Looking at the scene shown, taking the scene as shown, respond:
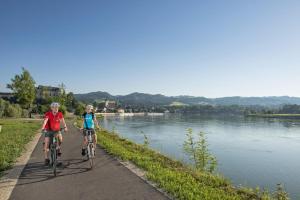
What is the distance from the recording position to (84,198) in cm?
772

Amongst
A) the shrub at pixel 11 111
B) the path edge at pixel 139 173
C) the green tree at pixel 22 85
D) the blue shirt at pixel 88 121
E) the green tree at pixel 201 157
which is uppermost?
the green tree at pixel 22 85

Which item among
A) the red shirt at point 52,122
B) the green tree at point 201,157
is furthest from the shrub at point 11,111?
the red shirt at point 52,122

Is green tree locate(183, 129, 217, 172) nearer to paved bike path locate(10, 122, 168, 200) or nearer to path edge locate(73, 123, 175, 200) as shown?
path edge locate(73, 123, 175, 200)

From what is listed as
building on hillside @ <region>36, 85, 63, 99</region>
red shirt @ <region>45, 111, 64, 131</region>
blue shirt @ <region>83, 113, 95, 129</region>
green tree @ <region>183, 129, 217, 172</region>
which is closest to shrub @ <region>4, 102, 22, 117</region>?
building on hillside @ <region>36, 85, 63, 99</region>

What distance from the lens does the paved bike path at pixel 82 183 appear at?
7.94 m

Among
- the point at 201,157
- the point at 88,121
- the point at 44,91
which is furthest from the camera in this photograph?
the point at 44,91

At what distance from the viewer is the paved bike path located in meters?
7.94

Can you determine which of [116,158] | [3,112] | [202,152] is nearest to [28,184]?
[116,158]

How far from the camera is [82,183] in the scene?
909 cm

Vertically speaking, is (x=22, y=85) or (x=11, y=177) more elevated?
(x=22, y=85)

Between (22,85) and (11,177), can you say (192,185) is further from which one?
(22,85)

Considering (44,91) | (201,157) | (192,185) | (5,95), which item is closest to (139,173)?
(192,185)

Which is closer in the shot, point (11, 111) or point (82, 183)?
point (82, 183)

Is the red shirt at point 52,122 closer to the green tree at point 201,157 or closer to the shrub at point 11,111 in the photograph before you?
the green tree at point 201,157
